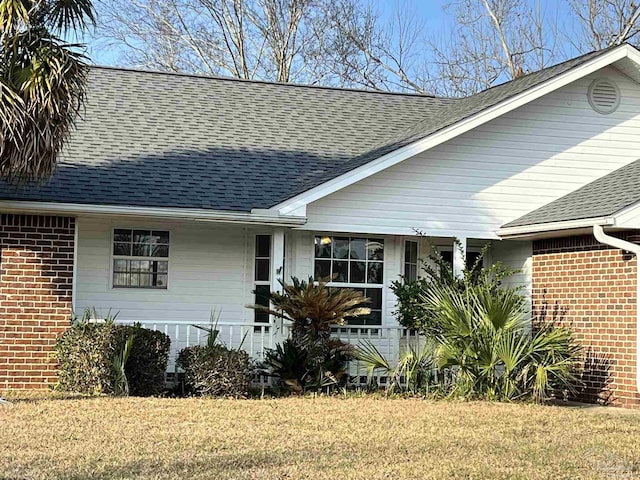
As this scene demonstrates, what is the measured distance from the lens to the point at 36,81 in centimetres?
1200

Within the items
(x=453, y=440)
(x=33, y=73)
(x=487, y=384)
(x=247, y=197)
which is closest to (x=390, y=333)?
(x=487, y=384)

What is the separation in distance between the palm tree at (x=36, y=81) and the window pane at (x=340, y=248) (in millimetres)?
5205

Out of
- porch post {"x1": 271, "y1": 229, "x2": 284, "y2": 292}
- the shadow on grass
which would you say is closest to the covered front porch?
porch post {"x1": 271, "y1": 229, "x2": 284, "y2": 292}

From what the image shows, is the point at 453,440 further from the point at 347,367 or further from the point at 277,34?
the point at 277,34

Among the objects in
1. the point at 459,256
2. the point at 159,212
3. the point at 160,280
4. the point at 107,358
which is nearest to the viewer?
the point at 107,358

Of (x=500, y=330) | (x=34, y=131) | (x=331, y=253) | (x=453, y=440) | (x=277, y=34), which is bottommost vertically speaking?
(x=453, y=440)

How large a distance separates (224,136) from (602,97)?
6.44 metres

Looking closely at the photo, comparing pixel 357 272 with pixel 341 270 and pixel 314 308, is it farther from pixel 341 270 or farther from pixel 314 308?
pixel 314 308

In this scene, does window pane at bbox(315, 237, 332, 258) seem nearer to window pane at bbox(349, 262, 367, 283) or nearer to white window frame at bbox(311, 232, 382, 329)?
white window frame at bbox(311, 232, 382, 329)

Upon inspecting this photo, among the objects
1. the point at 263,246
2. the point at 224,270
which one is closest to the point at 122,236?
the point at 224,270

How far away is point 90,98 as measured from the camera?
58.6 feet

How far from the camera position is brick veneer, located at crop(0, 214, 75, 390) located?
14.0 meters

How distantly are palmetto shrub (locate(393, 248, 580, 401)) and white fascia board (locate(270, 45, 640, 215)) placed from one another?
2.10 m

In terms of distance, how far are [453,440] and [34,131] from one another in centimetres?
618
